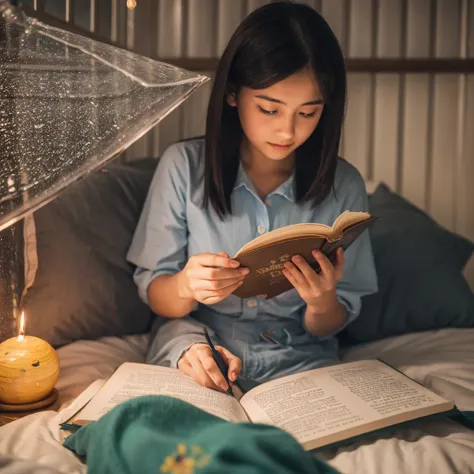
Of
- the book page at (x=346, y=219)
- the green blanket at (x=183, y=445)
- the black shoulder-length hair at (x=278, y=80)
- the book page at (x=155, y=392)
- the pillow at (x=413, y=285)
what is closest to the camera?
the green blanket at (x=183, y=445)

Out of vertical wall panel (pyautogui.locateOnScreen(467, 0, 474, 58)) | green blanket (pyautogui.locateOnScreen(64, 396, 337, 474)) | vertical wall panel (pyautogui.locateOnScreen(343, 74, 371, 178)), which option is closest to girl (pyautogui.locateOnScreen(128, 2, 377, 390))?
green blanket (pyautogui.locateOnScreen(64, 396, 337, 474))

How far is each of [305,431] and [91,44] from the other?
0.69 m

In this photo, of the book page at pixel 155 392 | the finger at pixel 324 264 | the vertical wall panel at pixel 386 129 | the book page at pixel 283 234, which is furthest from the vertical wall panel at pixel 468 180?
the book page at pixel 155 392

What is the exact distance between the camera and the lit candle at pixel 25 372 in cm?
103

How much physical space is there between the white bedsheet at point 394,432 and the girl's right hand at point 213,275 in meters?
0.25

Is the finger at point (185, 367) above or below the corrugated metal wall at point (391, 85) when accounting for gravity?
below

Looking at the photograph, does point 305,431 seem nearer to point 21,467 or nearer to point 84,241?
point 21,467

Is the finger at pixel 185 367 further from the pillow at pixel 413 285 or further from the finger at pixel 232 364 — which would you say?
the pillow at pixel 413 285

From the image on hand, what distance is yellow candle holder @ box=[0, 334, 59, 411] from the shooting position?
1.03m

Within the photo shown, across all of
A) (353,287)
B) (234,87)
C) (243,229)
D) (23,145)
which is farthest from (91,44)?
(353,287)

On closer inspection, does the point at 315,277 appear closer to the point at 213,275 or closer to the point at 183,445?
the point at 213,275

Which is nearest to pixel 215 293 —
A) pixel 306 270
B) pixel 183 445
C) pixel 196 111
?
pixel 306 270

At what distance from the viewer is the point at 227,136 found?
4.60 feet

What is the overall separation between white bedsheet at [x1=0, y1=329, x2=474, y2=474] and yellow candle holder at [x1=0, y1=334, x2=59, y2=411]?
0.05 m
